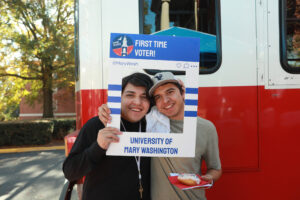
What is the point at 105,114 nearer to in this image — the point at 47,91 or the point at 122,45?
the point at 122,45

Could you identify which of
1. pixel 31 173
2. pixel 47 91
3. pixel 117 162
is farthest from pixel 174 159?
pixel 47 91

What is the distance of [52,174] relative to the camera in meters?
5.85

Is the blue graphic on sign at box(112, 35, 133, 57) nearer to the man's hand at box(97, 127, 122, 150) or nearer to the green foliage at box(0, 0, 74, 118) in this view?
the man's hand at box(97, 127, 122, 150)

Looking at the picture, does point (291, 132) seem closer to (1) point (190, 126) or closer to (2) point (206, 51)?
(2) point (206, 51)

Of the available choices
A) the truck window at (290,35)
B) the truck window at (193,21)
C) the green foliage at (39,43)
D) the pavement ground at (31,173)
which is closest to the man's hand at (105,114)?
the truck window at (193,21)

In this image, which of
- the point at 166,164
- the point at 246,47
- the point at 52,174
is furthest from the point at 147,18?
the point at 52,174

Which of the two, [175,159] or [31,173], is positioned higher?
[175,159]

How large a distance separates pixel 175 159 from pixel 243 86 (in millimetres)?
930

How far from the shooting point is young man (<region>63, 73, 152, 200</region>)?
1320 mm

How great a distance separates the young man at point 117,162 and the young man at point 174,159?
0.06 metres

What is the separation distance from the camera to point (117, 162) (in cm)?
146

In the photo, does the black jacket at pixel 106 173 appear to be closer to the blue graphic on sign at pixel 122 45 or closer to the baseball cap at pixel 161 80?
the baseball cap at pixel 161 80

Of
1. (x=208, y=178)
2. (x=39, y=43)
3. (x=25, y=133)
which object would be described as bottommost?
(x=25, y=133)

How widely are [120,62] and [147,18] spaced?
960 millimetres
